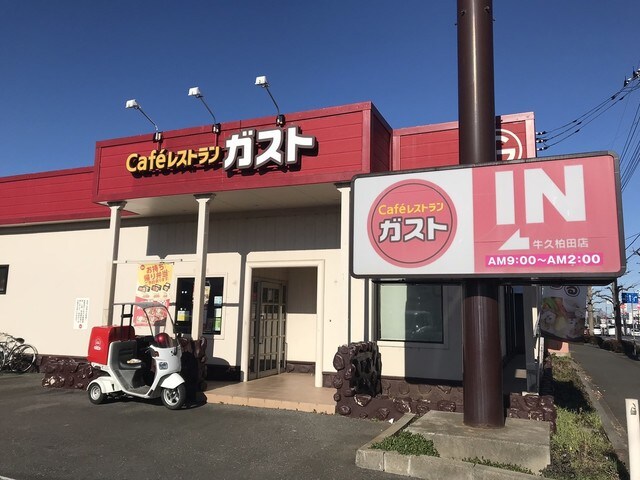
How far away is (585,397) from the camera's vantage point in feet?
35.2

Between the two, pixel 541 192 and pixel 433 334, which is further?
pixel 433 334

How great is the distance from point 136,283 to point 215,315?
2401 mm

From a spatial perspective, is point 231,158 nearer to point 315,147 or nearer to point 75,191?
point 315,147

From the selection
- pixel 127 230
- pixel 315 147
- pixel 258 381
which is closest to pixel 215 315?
pixel 258 381

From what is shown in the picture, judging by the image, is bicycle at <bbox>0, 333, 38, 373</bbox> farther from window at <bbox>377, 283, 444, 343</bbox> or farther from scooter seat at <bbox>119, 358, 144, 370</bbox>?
Answer: window at <bbox>377, 283, 444, 343</bbox>

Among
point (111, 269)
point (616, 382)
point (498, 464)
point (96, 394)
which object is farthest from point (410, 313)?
point (616, 382)

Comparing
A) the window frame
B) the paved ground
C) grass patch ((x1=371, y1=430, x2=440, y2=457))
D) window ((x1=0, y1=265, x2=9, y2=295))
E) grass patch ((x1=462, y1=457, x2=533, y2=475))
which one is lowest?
the paved ground

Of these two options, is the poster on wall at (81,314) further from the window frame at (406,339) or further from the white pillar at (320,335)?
the window frame at (406,339)

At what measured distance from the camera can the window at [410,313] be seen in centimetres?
959

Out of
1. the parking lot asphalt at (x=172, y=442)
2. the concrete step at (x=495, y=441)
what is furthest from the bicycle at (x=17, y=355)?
the concrete step at (x=495, y=441)

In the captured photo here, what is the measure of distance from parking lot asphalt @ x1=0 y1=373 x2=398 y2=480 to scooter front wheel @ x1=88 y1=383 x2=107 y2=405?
16 centimetres

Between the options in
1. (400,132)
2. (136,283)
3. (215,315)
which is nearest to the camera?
(400,132)

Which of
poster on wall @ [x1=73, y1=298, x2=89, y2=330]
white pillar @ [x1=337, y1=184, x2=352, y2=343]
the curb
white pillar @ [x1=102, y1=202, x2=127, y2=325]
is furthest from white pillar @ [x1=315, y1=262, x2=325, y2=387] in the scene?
poster on wall @ [x1=73, y1=298, x2=89, y2=330]

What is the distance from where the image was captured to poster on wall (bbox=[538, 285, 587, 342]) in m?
12.3
